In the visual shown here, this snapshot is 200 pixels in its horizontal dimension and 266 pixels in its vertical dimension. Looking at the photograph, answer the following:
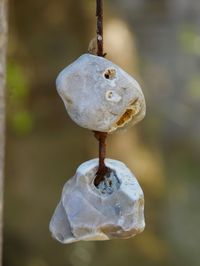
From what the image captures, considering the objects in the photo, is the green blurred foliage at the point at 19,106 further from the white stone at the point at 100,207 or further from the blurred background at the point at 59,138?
the white stone at the point at 100,207

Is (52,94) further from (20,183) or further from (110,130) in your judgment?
(110,130)

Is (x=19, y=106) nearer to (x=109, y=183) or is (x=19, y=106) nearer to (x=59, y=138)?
(x=59, y=138)

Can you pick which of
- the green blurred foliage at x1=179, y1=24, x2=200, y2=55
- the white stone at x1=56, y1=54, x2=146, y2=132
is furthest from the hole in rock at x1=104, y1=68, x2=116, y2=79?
the green blurred foliage at x1=179, y1=24, x2=200, y2=55

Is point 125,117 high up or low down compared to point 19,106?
up

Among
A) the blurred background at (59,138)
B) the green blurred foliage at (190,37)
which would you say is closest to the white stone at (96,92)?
the blurred background at (59,138)

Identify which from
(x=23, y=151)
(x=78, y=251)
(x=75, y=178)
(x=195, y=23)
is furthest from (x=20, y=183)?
(x=75, y=178)

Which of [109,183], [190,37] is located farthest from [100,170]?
[190,37]
